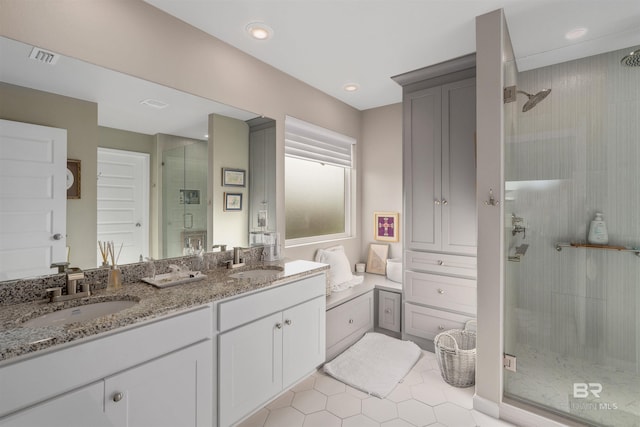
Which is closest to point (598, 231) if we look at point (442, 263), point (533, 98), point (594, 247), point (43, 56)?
point (594, 247)

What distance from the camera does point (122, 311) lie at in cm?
124

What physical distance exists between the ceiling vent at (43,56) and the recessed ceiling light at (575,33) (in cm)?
311

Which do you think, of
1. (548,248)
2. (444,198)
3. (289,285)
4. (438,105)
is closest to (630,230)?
(548,248)

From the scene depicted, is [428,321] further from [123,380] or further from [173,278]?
[123,380]

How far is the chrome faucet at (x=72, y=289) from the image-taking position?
136cm

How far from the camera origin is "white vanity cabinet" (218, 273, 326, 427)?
157cm

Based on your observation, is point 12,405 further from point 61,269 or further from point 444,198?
point 444,198

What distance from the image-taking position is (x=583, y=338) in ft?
6.00

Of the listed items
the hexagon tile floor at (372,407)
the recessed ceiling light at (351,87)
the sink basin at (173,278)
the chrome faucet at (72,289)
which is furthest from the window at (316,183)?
the chrome faucet at (72,289)

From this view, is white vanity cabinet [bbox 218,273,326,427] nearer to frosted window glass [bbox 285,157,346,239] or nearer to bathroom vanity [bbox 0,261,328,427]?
bathroom vanity [bbox 0,261,328,427]

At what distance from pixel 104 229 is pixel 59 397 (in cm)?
88

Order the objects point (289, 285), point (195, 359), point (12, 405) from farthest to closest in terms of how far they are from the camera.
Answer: point (289, 285), point (195, 359), point (12, 405)
